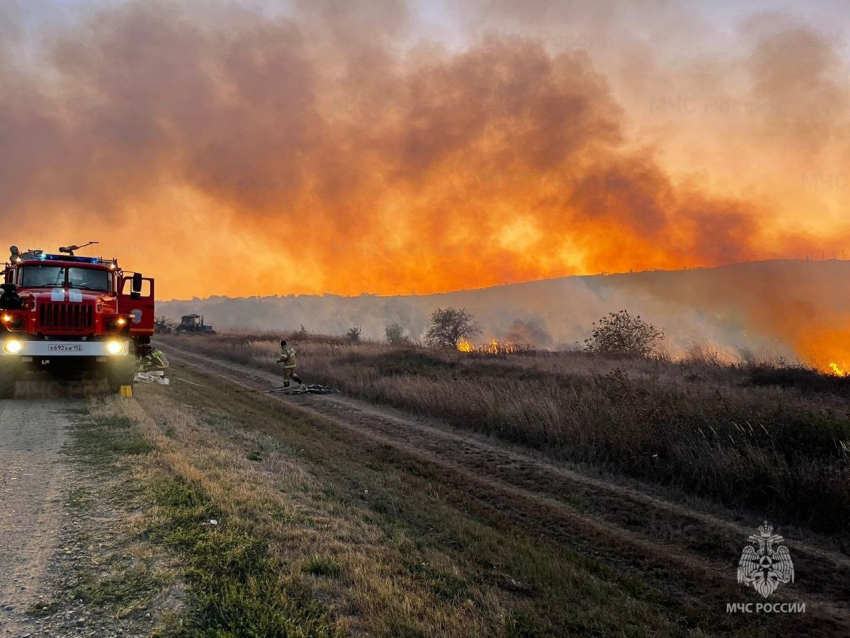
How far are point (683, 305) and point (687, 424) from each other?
101013mm

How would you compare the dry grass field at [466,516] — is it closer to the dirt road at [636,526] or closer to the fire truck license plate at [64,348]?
the dirt road at [636,526]

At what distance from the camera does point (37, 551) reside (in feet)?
13.8

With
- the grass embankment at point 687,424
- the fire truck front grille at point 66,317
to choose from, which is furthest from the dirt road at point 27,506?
the grass embankment at point 687,424

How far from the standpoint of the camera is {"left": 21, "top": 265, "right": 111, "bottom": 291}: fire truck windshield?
43.1 ft

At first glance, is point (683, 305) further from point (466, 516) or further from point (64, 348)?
point (64, 348)

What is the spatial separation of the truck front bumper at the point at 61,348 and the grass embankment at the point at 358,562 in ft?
18.9

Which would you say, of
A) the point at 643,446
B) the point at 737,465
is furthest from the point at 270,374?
the point at 737,465

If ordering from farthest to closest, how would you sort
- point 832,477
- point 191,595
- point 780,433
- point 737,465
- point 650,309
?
point 650,309
point 780,433
point 737,465
point 832,477
point 191,595

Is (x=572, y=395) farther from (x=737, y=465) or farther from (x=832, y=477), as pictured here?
(x=832, y=477)

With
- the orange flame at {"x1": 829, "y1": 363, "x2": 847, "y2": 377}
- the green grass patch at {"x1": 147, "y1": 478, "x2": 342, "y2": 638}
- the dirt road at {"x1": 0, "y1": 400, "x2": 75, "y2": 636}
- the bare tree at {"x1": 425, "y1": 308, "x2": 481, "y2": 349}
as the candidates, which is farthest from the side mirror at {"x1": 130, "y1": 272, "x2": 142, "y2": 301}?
the bare tree at {"x1": 425, "y1": 308, "x2": 481, "y2": 349}

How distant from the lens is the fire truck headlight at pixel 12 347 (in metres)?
11.8

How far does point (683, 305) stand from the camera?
97125 millimetres

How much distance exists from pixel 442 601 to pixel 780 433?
7.61 m

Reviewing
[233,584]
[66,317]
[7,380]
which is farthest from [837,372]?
[7,380]
